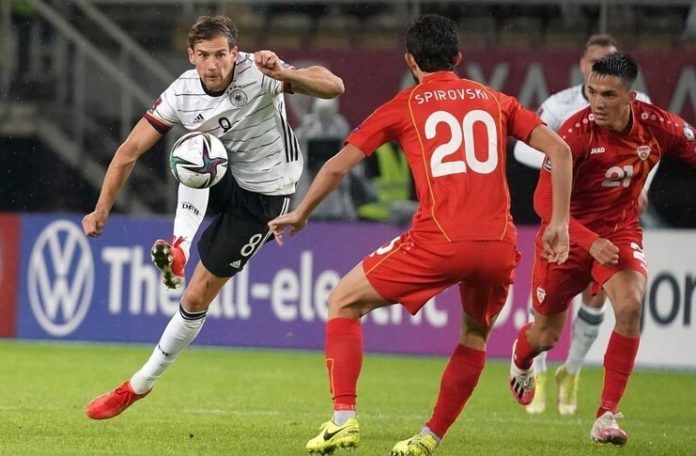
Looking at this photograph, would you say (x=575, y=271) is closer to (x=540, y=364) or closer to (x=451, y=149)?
(x=540, y=364)

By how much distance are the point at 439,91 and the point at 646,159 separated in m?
1.89

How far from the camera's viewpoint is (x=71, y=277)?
1285 cm

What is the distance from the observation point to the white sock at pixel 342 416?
621cm

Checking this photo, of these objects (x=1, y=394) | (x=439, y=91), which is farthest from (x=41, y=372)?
(x=439, y=91)

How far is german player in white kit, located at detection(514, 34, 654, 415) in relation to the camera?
941 cm

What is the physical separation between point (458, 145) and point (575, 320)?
3735 millimetres

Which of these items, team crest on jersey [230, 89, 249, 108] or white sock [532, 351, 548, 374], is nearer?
team crest on jersey [230, 89, 249, 108]

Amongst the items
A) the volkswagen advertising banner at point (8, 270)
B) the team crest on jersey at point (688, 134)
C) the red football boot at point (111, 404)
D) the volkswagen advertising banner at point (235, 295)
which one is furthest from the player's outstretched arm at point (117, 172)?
the volkswagen advertising banner at point (8, 270)

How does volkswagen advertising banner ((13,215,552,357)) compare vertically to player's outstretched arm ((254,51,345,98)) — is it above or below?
below

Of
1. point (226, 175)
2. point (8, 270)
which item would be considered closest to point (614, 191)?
point (226, 175)

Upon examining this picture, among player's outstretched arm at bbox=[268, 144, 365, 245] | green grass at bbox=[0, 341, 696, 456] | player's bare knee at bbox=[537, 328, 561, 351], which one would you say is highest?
player's outstretched arm at bbox=[268, 144, 365, 245]

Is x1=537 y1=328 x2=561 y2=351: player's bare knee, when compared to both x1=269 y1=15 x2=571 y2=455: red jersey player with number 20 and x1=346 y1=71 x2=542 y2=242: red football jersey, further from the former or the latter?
x1=346 y1=71 x2=542 y2=242: red football jersey

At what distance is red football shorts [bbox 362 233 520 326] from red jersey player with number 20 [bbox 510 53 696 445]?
119 centimetres

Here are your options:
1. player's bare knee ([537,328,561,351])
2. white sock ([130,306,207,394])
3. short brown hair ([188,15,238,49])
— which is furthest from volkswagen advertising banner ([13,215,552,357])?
short brown hair ([188,15,238,49])
